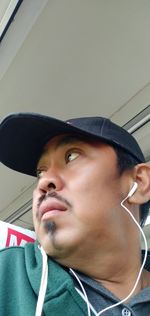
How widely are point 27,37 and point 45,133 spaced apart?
345 millimetres

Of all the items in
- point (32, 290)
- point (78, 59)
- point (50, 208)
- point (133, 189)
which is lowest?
point (32, 290)

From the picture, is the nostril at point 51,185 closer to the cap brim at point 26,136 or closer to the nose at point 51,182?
the nose at point 51,182

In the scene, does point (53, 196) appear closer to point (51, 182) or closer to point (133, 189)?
point (51, 182)

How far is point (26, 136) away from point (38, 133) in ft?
0.14

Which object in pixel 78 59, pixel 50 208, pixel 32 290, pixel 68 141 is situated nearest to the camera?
pixel 32 290

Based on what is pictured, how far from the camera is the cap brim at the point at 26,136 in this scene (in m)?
0.91

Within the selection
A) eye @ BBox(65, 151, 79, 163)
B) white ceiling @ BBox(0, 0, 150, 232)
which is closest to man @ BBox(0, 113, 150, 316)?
eye @ BBox(65, 151, 79, 163)

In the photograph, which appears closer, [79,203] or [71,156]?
[79,203]

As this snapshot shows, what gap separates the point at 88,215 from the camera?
834mm

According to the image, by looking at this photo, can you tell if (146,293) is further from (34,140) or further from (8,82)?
(8,82)

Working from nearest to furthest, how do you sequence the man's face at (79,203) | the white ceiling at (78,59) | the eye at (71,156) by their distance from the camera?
1. the man's face at (79,203)
2. the eye at (71,156)
3. the white ceiling at (78,59)

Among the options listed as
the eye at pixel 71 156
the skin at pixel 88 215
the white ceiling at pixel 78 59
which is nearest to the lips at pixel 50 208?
the skin at pixel 88 215

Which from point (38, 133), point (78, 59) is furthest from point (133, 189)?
point (78, 59)

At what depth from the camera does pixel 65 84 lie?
125 cm
